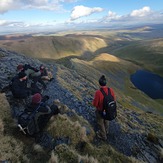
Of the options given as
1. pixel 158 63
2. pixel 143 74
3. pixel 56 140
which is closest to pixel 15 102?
pixel 56 140

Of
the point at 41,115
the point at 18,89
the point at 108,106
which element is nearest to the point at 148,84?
the point at 18,89

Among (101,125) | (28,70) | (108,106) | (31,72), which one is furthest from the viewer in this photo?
(31,72)

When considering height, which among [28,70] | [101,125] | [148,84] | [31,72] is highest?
[28,70]

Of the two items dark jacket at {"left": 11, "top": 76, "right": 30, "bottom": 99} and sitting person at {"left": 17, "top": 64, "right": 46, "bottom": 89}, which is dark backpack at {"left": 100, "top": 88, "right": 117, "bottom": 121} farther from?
sitting person at {"left": 17, "top": 64, "right": 46, "bottom": 89}

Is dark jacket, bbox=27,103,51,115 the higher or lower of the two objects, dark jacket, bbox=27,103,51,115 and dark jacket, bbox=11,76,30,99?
the higher

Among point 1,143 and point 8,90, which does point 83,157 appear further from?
point 8,90

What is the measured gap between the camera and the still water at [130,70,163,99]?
91.3 metres

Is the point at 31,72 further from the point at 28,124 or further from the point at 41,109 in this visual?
the point at 28,124

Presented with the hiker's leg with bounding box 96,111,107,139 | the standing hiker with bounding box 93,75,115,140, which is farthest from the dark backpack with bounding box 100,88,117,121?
the hiker's leg with bounding box 96,111,107,139

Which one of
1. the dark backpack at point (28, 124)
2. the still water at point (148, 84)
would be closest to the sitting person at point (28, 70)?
the dark backpack at point (28, 124)

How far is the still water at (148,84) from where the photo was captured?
300 feet

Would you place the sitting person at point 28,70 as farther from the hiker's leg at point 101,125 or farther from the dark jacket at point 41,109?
the hiker's leg at point 101,125

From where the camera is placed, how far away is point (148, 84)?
106 meters

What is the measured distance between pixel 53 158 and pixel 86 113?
823cm
